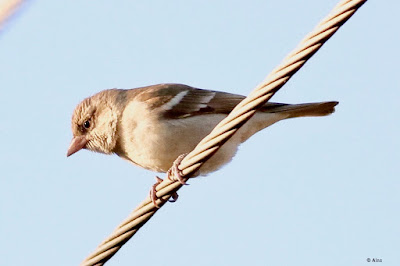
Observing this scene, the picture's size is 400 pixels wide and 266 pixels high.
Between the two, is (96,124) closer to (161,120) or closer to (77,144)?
(77,144)

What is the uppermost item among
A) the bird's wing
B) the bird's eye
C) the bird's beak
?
the bird's wing

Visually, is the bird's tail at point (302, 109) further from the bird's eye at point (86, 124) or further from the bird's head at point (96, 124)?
the bird's eye at point (86, 124)

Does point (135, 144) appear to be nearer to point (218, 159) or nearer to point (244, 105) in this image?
point (218, 159)

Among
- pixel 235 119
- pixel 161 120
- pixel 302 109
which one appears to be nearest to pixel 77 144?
pixel 161 120

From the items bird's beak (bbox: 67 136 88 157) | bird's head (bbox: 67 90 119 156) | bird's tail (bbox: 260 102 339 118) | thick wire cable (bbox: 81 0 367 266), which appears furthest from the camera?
bird's beak (bbox: 67 136 88 157)

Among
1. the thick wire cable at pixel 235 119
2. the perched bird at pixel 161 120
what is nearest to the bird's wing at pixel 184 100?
the perched bird at pixel 161 120

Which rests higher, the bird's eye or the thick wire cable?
the thick wire cable

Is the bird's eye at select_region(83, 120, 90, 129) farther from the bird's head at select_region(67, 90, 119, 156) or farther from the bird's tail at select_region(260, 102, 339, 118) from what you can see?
the bird's tail at select_region(260, 102, 339, 118)

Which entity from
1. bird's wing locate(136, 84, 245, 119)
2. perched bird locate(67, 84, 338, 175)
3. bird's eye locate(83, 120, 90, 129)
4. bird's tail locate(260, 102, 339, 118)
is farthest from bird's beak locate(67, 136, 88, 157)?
bird's tail locate(260, 102, 339, 118)
